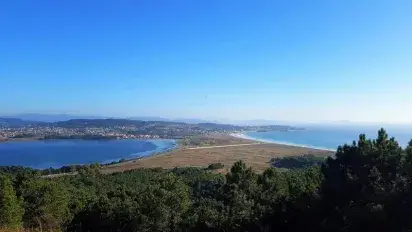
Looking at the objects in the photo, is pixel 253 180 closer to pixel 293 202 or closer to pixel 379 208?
pixel 293 202

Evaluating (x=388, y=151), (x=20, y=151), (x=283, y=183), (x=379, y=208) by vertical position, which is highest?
(x=388, y=151)

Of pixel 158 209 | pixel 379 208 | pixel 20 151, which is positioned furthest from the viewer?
pixel 20 151

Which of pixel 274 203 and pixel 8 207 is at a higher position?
pixel 274 203

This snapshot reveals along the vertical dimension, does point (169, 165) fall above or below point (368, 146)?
below

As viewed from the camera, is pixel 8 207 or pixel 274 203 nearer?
pixel 274 203

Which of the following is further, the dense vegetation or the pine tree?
the pine tree

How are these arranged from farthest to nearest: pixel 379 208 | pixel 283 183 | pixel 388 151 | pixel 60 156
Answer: pixel 60 156, pixel 283 183, pixel 388 151, pixel 379 208

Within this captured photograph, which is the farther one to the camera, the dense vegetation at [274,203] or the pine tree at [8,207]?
the pine tree at [8,207]

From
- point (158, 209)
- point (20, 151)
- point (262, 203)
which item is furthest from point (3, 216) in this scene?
point (20, 151)
